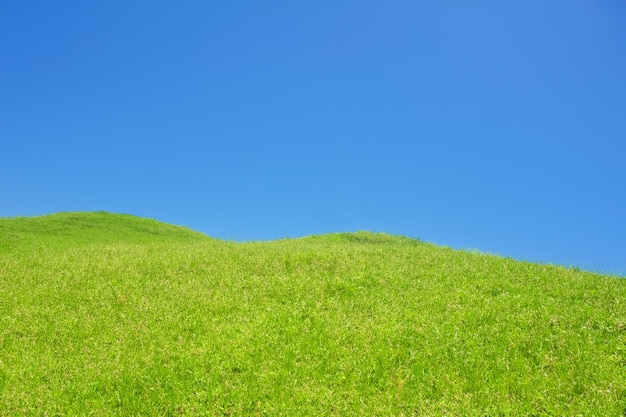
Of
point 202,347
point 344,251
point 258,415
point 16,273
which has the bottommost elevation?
point 258,415

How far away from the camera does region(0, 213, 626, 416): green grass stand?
10695 mm

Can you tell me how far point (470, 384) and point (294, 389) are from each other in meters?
4.38

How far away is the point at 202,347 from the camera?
500 inches

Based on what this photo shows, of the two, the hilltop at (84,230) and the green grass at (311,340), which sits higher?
the hilltop at (84,230)

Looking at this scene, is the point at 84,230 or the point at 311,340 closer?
the point at 311,340

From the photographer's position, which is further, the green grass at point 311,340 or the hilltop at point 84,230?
the hilltop at point 84,230

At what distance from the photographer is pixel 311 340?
510 inches

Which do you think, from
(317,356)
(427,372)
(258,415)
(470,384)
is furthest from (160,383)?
(470,384)

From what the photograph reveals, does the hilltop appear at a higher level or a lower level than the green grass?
higher

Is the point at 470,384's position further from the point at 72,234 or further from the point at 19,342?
the point at 72,234

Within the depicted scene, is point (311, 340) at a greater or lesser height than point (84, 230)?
lesser

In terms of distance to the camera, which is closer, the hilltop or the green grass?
the green grass

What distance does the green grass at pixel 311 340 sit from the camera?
1070cm

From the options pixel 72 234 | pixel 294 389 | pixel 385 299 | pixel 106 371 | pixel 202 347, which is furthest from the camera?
pixel 72 234
